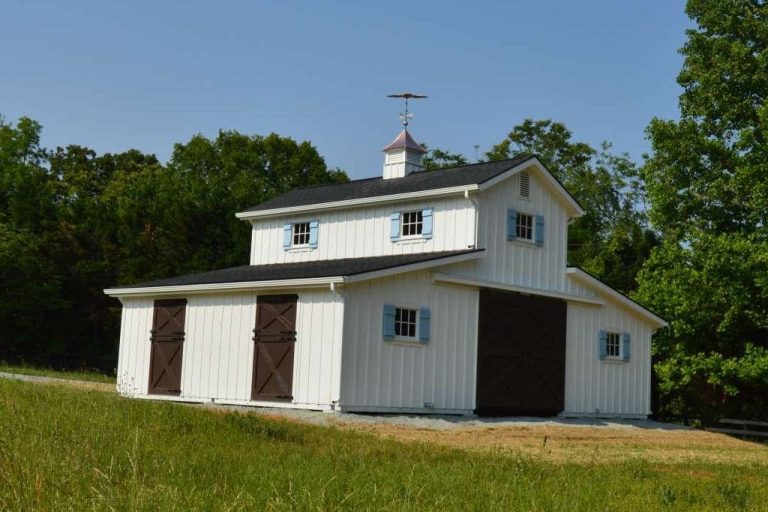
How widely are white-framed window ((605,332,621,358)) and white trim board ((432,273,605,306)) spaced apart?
3.73ft

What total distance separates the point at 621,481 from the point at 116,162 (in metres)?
57.6

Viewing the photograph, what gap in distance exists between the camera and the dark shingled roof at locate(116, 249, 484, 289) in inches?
904

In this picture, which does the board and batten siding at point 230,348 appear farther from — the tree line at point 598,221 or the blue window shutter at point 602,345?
the tree line at point 598,221

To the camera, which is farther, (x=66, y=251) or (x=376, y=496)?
(x=66, y=251)

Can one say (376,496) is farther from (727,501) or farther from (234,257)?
(234,257)

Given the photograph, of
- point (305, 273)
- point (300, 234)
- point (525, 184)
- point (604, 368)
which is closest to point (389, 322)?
point (305, 273)

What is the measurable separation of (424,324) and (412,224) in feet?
13.4

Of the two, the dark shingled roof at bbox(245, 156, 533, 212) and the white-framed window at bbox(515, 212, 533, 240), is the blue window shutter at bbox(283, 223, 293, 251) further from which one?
the white-framed window at bbox(515, 212, 533, 240)

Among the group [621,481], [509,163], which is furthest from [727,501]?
[509,163]

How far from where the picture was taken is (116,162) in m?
65.4

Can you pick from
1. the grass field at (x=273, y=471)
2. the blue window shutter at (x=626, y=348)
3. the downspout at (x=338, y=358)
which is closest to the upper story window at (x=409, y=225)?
the downspout at (x=338, y=358)

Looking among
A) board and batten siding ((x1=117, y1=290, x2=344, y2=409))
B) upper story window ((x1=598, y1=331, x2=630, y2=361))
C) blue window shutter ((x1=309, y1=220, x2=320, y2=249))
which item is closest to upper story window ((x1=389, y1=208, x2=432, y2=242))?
blue window shutter ((x1=309, y1=220, x2=320, y2=249))

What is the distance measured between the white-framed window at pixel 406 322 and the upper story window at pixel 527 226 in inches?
172

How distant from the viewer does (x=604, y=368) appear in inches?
1123
